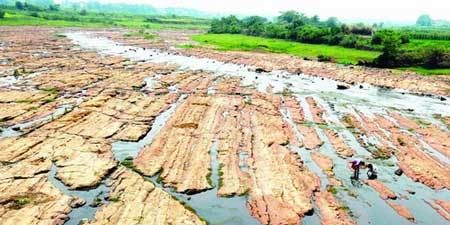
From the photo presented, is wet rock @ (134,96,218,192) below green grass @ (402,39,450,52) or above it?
below

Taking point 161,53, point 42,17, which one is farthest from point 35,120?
point 42,17

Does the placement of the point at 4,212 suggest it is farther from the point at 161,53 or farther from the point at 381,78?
the point at 161,53

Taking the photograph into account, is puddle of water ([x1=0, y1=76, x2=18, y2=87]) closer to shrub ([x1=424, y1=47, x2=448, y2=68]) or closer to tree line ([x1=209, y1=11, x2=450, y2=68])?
tree line ([x1=209, y1=11, x2=450, y2=68])

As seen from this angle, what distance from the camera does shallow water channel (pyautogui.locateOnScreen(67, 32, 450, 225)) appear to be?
25359 millimetres

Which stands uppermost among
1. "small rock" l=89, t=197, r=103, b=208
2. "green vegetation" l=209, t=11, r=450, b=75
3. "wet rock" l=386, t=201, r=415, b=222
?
"green vegetation" l=209, t=11, r=450, b=75

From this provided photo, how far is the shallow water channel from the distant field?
Answer: 21.0 metres

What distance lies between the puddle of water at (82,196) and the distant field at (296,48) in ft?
211

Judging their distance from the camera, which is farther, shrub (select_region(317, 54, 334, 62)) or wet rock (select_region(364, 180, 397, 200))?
shrub (select_region(317, 54, 334, 62))

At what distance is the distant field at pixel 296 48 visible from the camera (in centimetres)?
8831

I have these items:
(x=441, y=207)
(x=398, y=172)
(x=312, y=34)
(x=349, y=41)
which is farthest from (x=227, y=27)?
(x=441, y=207)

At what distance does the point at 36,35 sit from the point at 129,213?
98352 millimetres

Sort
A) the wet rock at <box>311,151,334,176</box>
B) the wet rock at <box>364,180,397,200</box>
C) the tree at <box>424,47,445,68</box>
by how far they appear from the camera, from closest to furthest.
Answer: the wet rock at <box>364,180,397,200</box>
the wet rock at <box>311,151,334,176</box>
the tree at <box>424,47,445,68</box>

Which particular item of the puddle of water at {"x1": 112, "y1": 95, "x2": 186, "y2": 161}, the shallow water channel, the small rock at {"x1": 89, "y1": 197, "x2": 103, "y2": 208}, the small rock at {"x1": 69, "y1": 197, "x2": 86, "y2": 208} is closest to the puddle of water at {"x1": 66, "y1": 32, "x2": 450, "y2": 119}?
the shallow water channel

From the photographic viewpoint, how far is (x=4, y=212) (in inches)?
904
